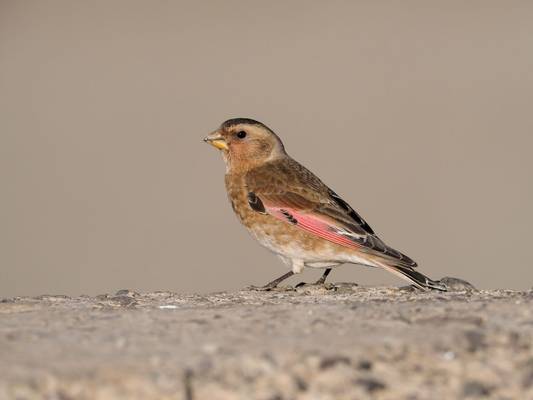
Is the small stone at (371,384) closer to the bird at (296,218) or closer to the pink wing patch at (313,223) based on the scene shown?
the bird at (296,218)

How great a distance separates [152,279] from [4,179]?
4.94 meters

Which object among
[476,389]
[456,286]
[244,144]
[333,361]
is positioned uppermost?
[244,144]

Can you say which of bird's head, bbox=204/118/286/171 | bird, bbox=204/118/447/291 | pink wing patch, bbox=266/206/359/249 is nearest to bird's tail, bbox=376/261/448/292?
bird, bbox=204/118/447/291

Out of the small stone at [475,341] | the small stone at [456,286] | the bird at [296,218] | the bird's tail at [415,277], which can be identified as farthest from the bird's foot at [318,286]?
the small stone at [475,341]

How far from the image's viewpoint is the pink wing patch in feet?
26.3

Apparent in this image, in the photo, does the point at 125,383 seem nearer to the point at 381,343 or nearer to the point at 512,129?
the point at 381,343

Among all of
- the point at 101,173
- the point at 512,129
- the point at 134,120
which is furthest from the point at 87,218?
the point at 512,129

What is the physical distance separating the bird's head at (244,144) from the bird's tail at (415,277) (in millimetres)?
1591

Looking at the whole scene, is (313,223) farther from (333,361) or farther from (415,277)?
(333,361)

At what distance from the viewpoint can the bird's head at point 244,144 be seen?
9055mm

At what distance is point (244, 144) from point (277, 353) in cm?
463

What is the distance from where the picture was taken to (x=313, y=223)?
321 inches

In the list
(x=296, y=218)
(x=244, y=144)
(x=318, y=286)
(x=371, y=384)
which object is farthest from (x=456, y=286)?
(x=371, y=384)

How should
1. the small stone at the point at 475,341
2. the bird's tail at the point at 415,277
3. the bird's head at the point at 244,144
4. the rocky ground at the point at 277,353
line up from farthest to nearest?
the bird's head at the point at 244,144 < the bird's tail at the point at 415,277 < the small stone at the point at 475,341 < the rocky ground at the point at 277,353
